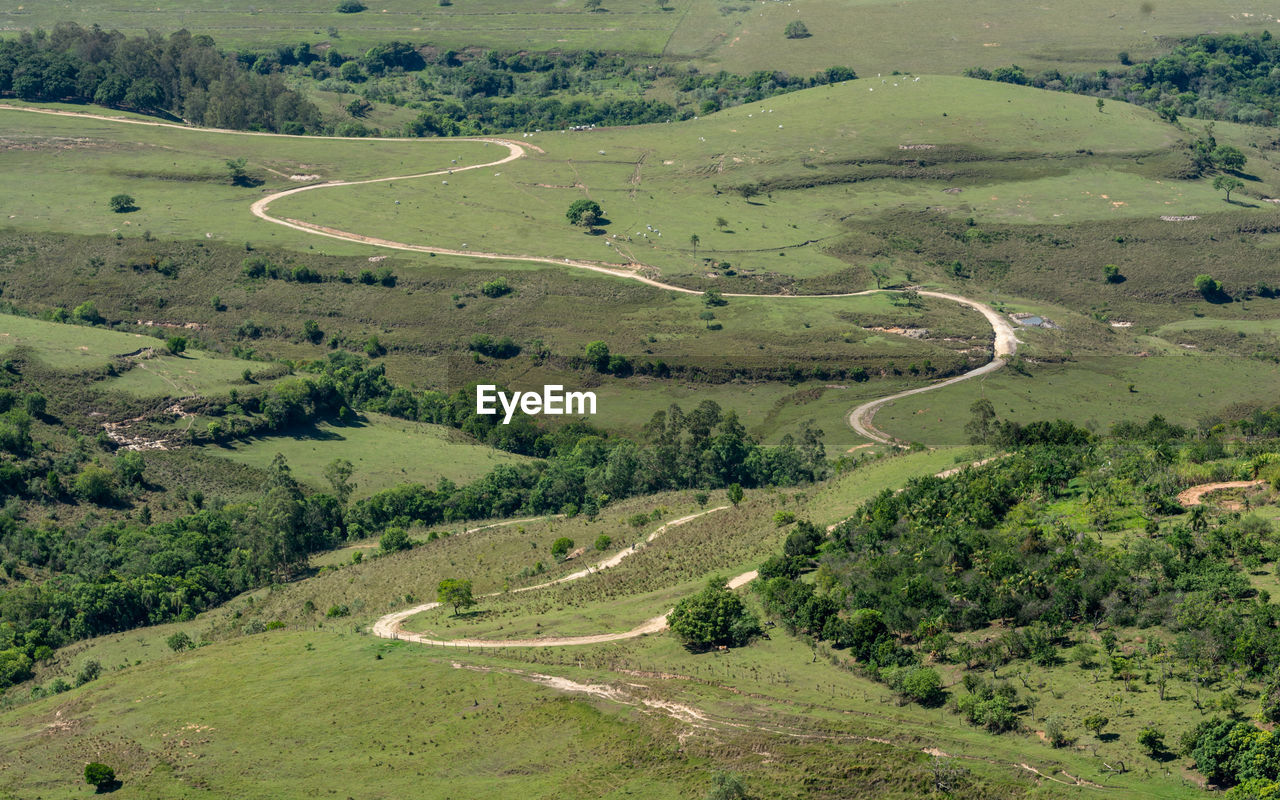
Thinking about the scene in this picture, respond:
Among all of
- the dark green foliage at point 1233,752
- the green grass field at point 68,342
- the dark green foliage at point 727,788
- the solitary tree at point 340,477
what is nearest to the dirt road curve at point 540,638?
the dark green foliage at point 727,788

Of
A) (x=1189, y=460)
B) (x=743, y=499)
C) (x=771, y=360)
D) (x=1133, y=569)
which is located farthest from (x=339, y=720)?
(x=771, y=360)

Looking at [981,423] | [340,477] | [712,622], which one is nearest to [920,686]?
[712,622]

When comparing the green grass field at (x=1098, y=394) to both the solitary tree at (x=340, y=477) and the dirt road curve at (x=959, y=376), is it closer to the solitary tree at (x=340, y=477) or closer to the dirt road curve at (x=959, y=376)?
the dirt road curve at (x=959, y=376)

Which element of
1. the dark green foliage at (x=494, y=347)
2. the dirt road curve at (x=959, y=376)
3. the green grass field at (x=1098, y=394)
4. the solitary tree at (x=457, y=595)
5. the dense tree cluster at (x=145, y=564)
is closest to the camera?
the solitary tree at (x=457, y=595)

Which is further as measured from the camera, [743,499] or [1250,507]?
[743,499]

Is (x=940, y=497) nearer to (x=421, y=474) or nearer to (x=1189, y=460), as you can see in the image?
(x=1189, y=460)

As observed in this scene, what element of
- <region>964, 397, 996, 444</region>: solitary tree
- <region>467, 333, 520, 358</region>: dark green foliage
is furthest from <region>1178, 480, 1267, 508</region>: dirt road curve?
<region>467, 333, 520, 358</region>: dark green foliage

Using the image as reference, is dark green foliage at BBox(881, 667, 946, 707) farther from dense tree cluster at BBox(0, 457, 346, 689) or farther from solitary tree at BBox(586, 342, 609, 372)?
solitary tree at BBox(586, 342, 609, 372)
